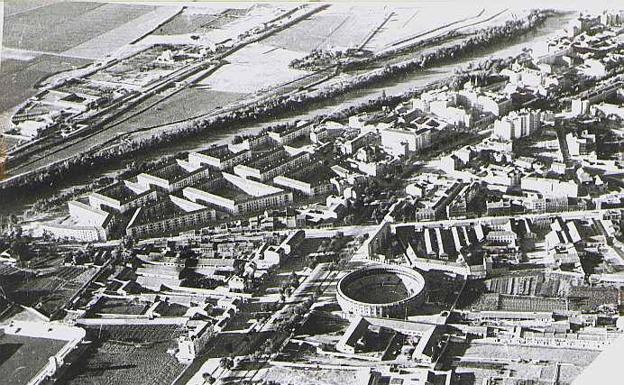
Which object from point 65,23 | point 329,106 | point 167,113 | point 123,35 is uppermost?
A: point 65,23

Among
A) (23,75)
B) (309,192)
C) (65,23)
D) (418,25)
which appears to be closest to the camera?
(309,192)

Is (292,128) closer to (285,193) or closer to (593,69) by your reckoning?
(285,193)

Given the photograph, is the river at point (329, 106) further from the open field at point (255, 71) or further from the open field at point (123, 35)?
the open field at point (123, 35)

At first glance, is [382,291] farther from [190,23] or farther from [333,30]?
[190,23]

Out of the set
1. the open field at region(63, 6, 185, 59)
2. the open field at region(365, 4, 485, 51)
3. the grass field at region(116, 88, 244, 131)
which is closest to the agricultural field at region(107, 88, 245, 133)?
the grass field at region(116, 88, 244, 131)

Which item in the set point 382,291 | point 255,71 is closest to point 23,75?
point 255,71

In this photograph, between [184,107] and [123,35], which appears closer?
[184,107]

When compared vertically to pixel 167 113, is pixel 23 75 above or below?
above
